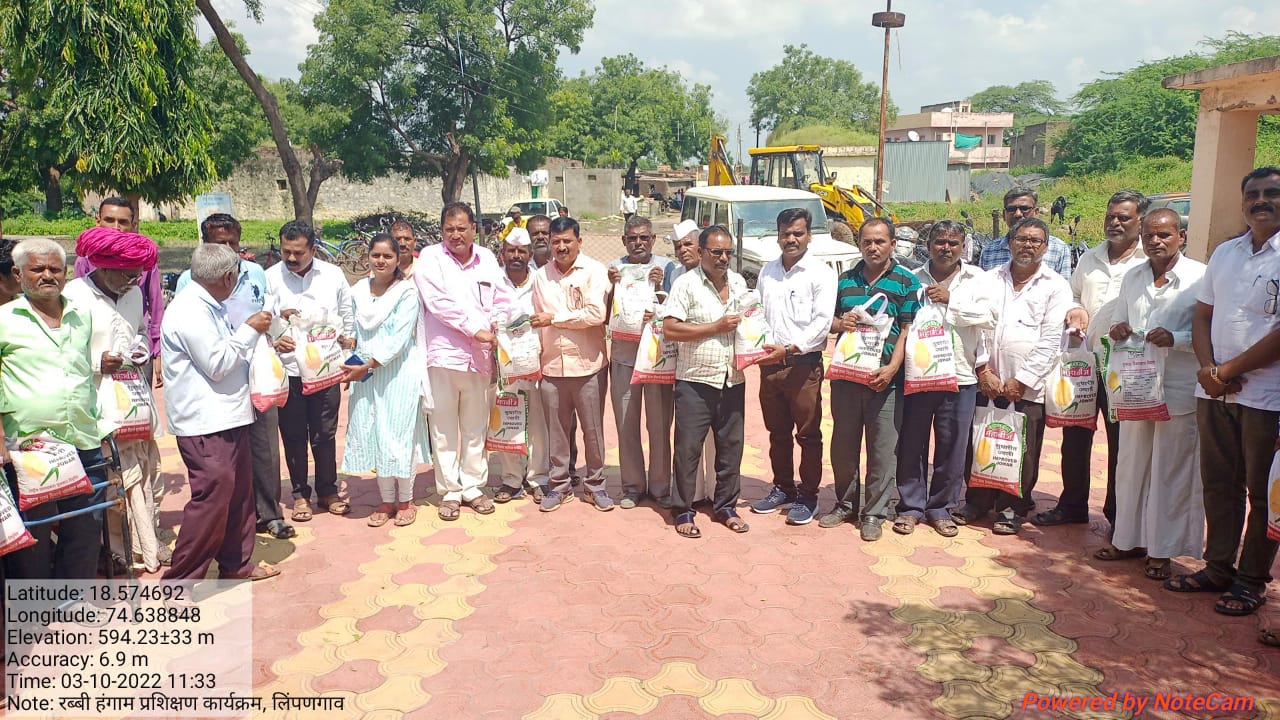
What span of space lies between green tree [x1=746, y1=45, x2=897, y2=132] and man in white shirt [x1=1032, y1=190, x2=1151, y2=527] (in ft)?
216

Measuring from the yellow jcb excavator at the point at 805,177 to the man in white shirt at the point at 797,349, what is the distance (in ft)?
45.5

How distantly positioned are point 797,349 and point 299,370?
286cm

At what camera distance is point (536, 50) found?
2525 centimetres

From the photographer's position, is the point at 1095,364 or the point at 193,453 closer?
the point at 193,453

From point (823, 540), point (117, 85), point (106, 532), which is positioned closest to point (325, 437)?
point (106, 532)

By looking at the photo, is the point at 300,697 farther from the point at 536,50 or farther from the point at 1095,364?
the point at 536,50

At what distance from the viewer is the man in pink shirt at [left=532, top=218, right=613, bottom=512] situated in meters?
5.27

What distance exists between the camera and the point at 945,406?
488cm

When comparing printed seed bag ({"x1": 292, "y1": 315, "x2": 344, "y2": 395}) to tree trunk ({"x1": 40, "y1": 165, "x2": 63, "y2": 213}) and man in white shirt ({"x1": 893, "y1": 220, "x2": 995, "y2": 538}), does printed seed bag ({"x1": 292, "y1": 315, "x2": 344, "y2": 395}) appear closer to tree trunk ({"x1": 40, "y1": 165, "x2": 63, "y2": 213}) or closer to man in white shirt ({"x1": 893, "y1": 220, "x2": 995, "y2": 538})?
man in white shirt ({"x1": 893, "y1": 220, "x2": 995, "y2": 538})

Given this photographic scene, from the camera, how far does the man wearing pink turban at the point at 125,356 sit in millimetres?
4027

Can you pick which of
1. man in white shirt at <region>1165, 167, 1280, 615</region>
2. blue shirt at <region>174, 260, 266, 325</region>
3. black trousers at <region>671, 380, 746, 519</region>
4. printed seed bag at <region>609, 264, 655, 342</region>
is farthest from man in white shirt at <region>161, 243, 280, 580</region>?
man in white shirt at <region>1165, 167, 1280, 615</region>

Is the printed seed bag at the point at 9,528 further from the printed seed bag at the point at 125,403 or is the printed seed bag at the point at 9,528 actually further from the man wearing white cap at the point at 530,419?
the man wearing white cap at the point at 530,419

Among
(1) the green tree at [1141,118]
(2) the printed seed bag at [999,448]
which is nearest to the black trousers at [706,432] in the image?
(2) the printed seed bag at [999,448]

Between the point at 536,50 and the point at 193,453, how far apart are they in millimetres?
23339
